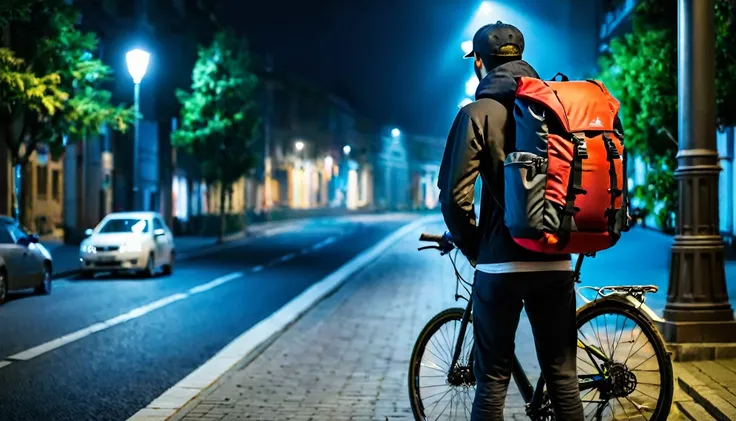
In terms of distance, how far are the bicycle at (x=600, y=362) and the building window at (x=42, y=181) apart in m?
33.4

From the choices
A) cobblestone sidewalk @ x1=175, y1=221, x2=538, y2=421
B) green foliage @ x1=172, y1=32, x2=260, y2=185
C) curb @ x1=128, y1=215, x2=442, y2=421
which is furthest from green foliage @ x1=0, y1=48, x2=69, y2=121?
green foliage @ x1=172, y1=32, x2=260, y2=185

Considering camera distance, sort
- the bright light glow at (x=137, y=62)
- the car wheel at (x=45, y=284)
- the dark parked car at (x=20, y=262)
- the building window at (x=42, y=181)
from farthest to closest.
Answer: the building window at (x=42, y=181)
the bright light glow at (x=137, y=62)
the car wheel at (x=45, y=284)
the dark parked car at (x=20, y=262)

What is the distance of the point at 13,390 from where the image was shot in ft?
26.0

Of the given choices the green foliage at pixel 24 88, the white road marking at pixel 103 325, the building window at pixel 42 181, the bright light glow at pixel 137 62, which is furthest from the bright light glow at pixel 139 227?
the building window at pixel 42 181

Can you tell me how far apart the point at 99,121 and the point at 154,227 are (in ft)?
12.8

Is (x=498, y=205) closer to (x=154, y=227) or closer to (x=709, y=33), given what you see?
(x=709, y=33)

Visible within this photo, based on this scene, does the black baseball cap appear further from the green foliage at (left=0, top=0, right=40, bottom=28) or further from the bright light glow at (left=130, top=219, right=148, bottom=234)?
the bright light glow at (left=130, top=219, right=148, bottom=234)

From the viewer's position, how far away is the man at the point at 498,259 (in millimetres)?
4098

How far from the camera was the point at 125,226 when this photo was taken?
22.8 metres

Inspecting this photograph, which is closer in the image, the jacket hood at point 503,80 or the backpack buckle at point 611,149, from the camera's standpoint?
the backpack buckle at point 611,149

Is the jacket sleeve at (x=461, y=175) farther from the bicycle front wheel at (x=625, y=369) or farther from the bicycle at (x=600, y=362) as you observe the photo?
the bicycle front wheel at (x=625, y=369)

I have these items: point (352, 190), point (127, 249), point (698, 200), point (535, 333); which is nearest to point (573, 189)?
point (535, 333)

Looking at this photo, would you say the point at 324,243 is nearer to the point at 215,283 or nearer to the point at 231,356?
the point at 215,283

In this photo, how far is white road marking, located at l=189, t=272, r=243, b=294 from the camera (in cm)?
1811
